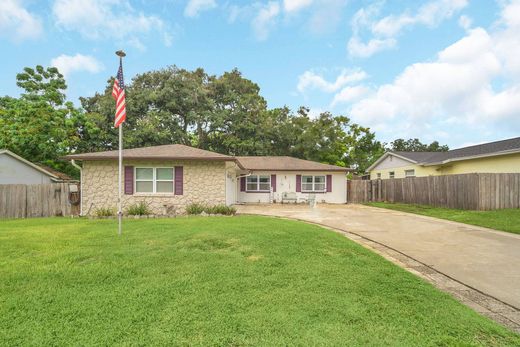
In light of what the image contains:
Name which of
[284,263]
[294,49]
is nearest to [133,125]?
[294,49]

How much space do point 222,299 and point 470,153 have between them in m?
19.2

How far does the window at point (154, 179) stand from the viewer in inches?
518

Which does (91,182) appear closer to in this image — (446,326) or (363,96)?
(446,326)

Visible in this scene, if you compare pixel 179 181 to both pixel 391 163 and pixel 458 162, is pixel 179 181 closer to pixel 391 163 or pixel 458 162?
pixel 458 162

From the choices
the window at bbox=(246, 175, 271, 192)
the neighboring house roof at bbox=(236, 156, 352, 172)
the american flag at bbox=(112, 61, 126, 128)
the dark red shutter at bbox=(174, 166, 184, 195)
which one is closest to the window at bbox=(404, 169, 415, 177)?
the neighboring house roof at bbox=(236, 156, 352, 172)

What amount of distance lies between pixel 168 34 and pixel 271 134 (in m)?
15.4

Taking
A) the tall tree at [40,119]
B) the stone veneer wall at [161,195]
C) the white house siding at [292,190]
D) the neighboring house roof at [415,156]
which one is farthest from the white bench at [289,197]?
the tall tree at [40,119]

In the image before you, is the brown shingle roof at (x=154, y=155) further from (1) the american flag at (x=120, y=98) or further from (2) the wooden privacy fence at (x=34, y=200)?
(1) the american flag at (x=120, y=98)

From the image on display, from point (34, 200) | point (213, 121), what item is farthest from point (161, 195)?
point (213, 121)

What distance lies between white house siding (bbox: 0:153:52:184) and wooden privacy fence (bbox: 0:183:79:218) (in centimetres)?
653

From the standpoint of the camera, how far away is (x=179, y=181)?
13094mm

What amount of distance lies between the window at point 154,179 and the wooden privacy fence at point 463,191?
13.4 meters

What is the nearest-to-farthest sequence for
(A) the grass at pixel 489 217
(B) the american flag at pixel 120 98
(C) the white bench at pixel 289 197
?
(B) the american flag at pixel 120 98 → (A) the grass at pixel 489 217 → (C) the white bench at pixel 289 197

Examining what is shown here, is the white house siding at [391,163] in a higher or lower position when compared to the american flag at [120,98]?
lower
